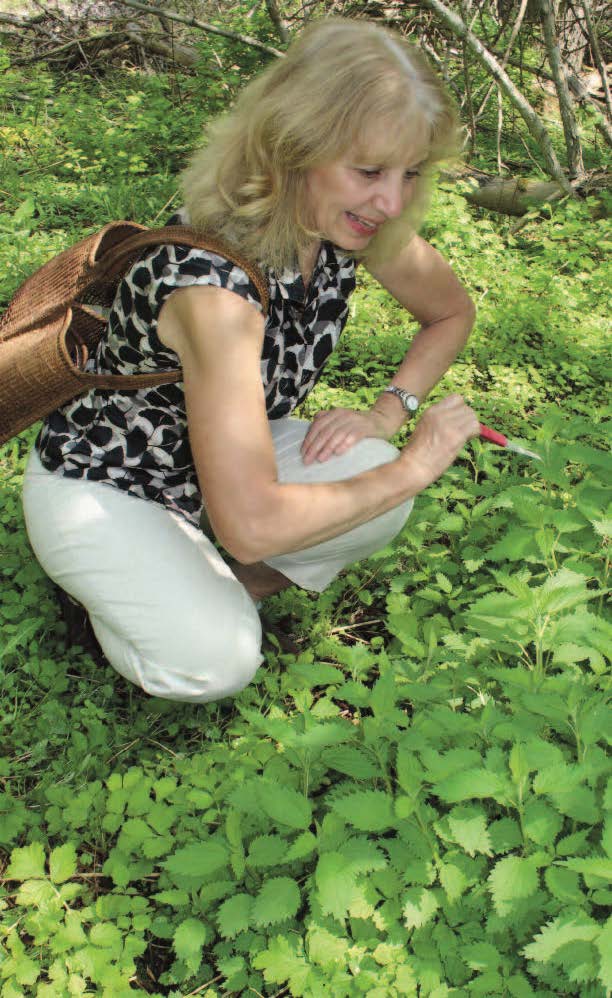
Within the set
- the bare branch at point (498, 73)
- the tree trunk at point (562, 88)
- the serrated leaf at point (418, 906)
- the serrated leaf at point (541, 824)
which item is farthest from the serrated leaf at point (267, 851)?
the tree trunk at point (562, 88)

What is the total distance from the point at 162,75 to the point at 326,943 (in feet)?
21.4

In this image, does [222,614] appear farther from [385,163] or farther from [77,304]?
[385,163]

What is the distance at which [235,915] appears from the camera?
1486 mm

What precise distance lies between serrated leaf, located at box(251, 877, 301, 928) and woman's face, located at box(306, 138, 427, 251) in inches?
53.7

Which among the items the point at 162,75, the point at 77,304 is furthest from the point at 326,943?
the point at 162,75

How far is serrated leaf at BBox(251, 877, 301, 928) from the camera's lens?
1429 mm

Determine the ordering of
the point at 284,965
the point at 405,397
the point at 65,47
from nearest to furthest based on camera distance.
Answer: the point at 284,965 → the point at 405,397 → the point at 65,47

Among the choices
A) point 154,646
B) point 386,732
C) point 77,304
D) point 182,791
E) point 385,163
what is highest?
point 385,163

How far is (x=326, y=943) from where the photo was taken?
4.78ft

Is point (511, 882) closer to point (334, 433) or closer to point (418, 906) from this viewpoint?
point (418, 906)

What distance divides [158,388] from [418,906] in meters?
1.23

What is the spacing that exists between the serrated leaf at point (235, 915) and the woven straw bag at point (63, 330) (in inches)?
42.7

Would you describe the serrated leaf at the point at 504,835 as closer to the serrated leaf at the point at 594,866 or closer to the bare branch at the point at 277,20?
the serrated leaf at the point at 594,866

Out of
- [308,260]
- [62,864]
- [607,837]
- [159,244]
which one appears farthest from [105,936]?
[308,260]
